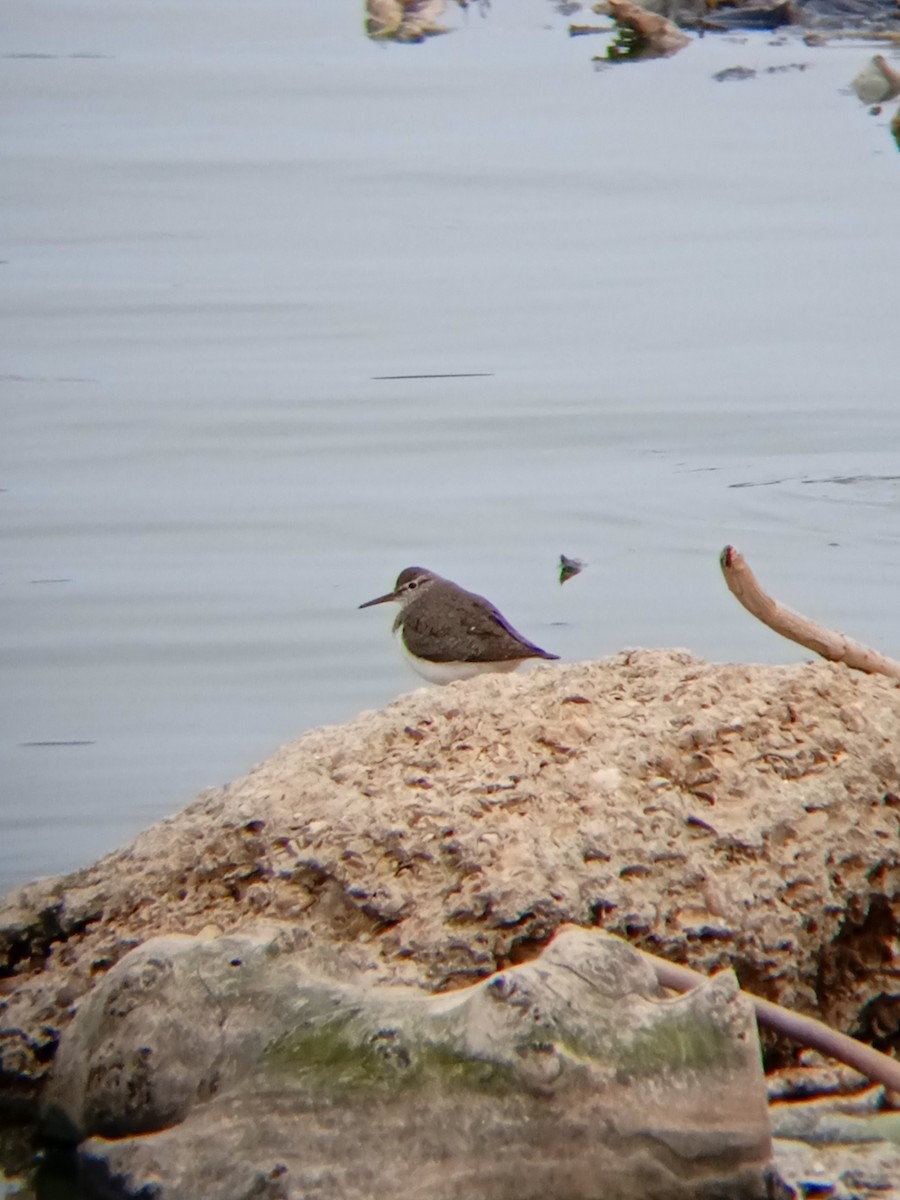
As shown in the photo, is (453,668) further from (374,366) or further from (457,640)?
(374,366)

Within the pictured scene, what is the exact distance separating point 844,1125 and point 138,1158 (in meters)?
1.12

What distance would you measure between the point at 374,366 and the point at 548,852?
6.32 m

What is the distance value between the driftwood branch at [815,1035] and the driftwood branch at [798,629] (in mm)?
898

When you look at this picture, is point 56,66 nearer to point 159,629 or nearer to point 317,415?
point 317,415

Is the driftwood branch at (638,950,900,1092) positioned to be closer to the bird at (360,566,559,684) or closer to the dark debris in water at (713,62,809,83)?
the bird at (360,566,559,684)

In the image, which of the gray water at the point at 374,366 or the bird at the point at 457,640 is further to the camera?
the gray water at the point at 374,366

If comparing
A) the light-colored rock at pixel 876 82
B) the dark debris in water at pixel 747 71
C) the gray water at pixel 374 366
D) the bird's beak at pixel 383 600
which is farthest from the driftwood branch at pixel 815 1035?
the dark debris in water at pixel 747 71

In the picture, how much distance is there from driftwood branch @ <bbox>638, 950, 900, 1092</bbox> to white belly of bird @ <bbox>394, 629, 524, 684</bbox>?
2.32 meters

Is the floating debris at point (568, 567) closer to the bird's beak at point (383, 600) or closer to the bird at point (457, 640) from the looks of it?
the bird's beak at point (383, 600)

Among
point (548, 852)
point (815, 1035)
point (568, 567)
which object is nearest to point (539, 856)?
point (548, 852)

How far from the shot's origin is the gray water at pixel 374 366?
628cm

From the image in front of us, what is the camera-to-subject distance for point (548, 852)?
10.7ft

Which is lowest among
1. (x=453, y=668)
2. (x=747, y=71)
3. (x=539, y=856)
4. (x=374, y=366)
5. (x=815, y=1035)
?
(x=374, y=366)

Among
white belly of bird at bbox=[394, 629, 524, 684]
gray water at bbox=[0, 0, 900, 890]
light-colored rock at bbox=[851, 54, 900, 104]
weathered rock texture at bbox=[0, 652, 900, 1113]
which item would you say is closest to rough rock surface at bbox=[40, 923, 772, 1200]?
weathered rock texture at bbox=[0, 652, 900, 1113]
